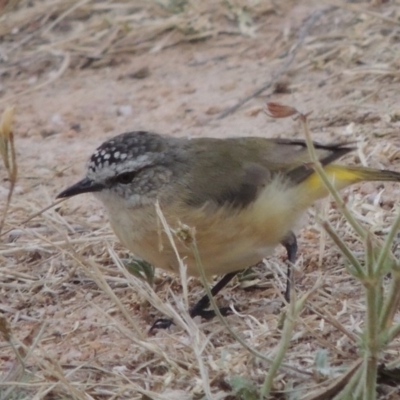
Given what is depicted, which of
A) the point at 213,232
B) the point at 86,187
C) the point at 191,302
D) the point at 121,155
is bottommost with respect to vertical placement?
the point at 191,302

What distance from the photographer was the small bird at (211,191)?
172 inches

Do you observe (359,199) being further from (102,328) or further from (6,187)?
(6,187)

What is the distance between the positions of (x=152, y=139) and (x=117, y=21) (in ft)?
14.2

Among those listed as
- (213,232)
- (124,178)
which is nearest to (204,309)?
(213,232)

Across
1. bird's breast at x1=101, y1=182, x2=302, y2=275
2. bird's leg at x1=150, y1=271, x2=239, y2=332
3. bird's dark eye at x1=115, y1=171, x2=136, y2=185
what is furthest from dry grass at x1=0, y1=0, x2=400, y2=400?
bird's dark eye at x1=115, y1=171, x2=136, y2=185

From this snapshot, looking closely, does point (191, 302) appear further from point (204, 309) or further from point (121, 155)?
point (121, 155)

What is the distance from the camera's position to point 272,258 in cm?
512

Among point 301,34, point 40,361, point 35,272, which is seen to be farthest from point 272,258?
point 301,34

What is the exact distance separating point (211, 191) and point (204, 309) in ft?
1.91

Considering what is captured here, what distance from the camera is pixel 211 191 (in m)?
4.54

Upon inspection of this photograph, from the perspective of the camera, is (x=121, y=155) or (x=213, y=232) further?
(x=121, y=155)

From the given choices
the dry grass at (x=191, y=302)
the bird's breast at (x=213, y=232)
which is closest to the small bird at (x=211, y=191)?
the bird's breast at (x=213, y=232)

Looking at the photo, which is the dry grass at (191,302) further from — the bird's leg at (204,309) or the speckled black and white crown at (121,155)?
the speckled black and white crown at (121,155)

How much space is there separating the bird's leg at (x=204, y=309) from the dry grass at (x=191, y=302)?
58 mm
